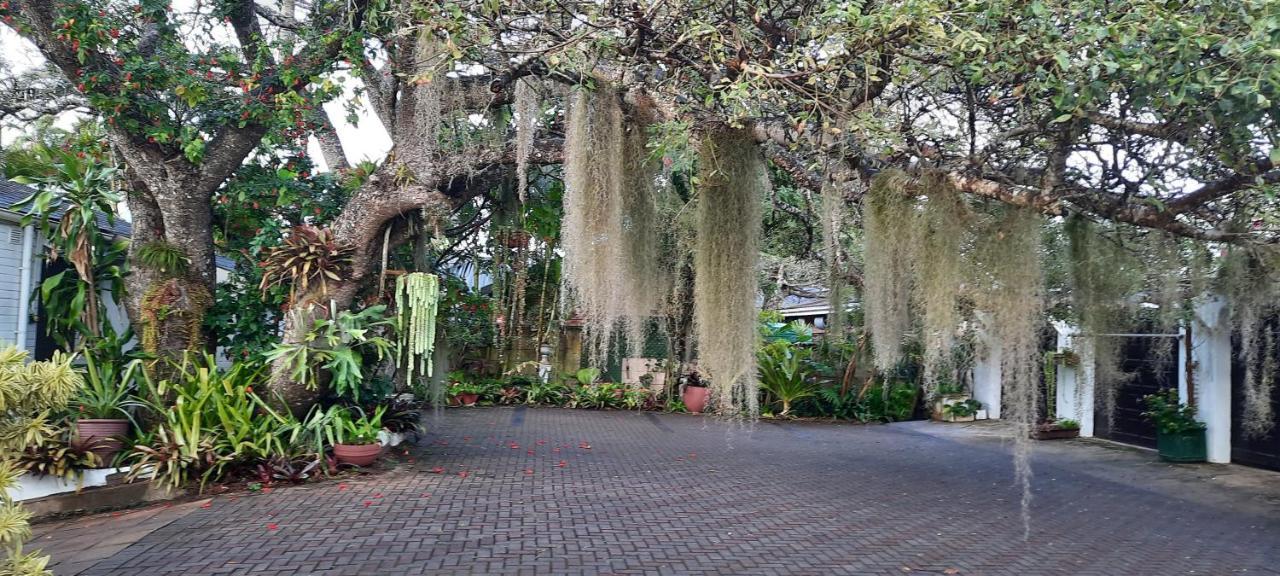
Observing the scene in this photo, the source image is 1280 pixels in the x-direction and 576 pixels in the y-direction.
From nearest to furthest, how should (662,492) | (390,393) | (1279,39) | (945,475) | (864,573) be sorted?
(1279,39) → (864,573) → (662,492) → (945,475) → (390,393)

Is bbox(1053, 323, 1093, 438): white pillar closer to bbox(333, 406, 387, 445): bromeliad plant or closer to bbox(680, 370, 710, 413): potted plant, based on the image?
bbox(680, 370, 710, 413): potted plant

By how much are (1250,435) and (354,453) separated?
8811 mm

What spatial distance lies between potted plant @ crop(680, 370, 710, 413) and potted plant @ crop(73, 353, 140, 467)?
8.65m

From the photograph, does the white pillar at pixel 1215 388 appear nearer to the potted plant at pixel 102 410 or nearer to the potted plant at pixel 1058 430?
the potted plant at pixel 1058 430

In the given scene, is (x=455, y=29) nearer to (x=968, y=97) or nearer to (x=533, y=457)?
(x=968, y=97)

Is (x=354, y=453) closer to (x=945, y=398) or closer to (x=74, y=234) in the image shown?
(x=74, y=234)

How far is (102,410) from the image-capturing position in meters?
5.89

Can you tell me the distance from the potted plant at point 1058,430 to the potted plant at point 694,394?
502 centimetres

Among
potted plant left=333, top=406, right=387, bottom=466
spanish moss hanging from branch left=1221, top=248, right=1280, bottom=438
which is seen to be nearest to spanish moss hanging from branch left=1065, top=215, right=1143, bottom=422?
spanish moss hanging from branch left=1221, top=248, right=1280, bottom=438

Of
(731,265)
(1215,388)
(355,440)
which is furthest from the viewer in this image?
(1215,388)

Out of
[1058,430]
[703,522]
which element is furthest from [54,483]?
[1058,430]

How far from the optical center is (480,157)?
22.8ft

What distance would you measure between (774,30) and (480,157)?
289 cm

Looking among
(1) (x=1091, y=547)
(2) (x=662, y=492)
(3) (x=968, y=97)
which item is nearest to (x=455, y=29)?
(3) (x=968, y=97)
